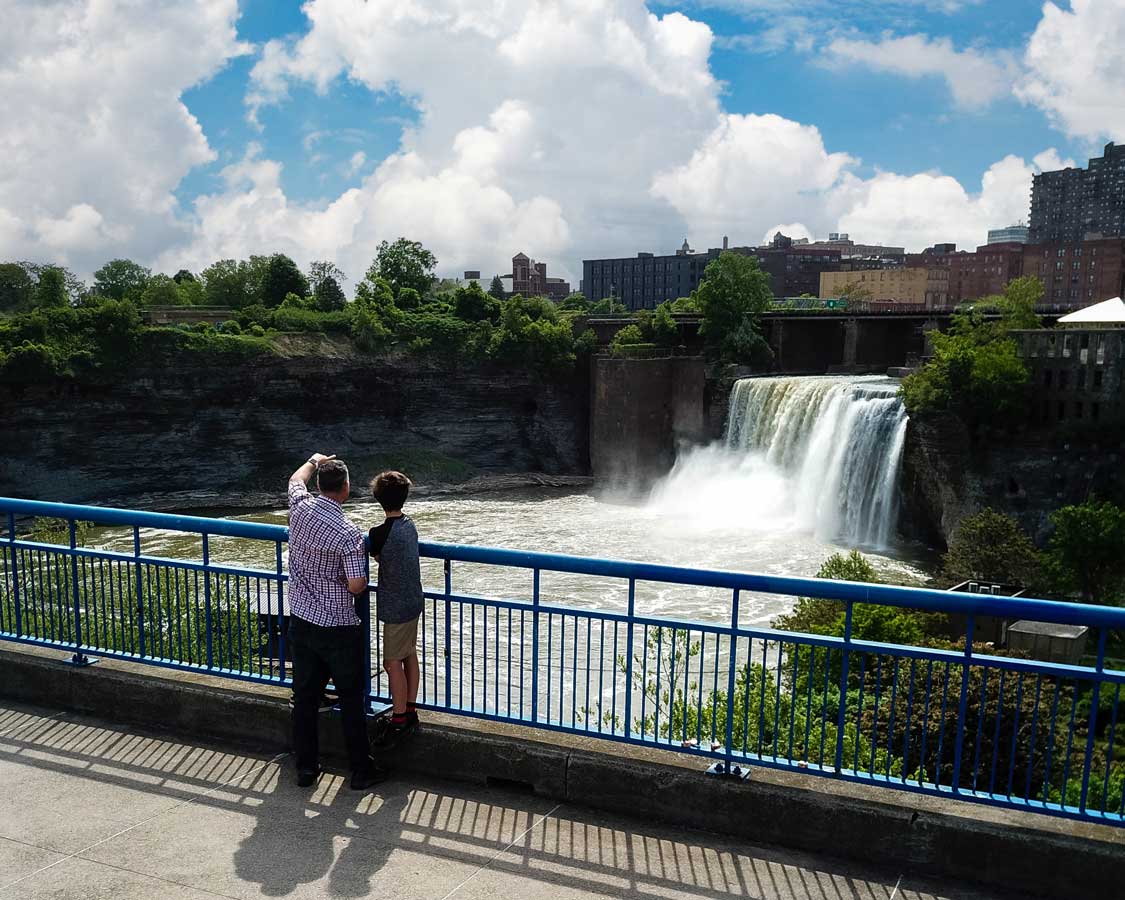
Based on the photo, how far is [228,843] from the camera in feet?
16.2

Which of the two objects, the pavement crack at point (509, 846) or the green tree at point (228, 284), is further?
the green tree at point (228, 284)

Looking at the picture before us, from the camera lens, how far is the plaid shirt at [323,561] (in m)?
5.39

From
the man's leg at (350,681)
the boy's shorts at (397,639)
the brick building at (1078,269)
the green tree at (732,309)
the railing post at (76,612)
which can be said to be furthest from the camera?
the brick building at (1078,269)

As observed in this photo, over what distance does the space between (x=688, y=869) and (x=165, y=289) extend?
83.1 meters

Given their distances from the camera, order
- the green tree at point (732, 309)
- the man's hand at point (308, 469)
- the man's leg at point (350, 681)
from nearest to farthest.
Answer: the man's leg at point (350, 681) < the man's hand at point (308, 469) < the green tree at point (732, 309)

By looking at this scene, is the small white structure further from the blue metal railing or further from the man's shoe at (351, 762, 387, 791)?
the man's shoe at (351, 762, 387, 791)

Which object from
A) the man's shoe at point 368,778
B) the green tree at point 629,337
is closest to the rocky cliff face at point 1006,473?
the green tree at point 629,337

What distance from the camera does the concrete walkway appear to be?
4.57m

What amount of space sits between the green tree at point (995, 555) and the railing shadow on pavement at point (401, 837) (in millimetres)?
21378

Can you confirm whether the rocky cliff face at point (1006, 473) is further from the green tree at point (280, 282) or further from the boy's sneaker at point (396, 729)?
the green tree at point (280, 282)

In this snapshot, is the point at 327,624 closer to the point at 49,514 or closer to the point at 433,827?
the point at 433,827

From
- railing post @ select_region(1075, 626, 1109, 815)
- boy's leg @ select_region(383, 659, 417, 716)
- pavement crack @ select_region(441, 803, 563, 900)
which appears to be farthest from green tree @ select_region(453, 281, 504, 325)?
railing post @ select_region(1075, 626, 1109, 815)

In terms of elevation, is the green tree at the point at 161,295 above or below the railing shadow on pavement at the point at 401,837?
above

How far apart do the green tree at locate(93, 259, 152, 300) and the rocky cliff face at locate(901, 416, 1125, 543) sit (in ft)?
246
